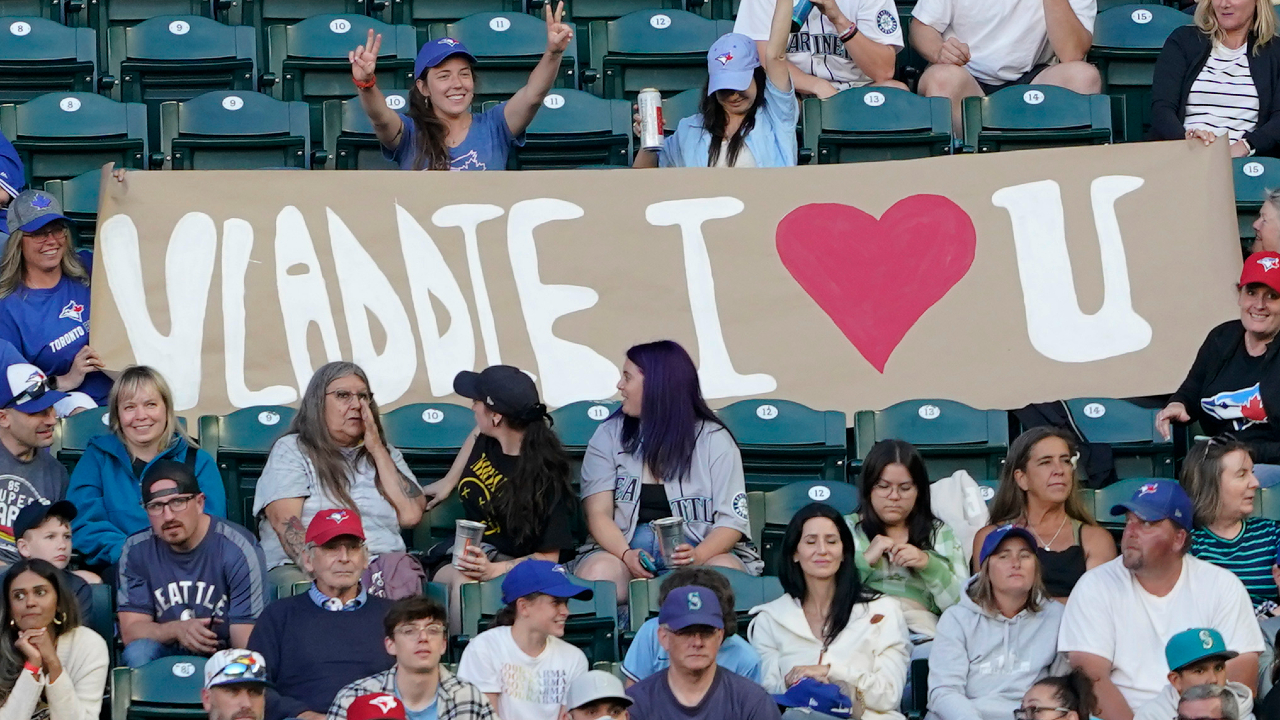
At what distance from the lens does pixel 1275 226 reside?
26.8 feet

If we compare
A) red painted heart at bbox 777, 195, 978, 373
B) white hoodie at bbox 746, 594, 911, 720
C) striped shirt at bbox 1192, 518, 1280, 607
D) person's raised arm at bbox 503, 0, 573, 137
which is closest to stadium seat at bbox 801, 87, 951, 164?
red painted heart at bbox 777, 195, 978, 373

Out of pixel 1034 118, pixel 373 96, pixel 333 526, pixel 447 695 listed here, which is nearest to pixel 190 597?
pixel 333 526

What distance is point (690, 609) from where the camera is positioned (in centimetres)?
611

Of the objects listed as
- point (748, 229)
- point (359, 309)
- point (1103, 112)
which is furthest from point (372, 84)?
point (1103, 112)

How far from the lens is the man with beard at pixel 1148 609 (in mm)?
6426

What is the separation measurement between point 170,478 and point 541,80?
2.61 m

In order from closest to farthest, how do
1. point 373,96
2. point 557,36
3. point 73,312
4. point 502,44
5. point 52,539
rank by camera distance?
point 52,539 → point 73,312 → point 373,96 → point 557,36 → point 502,44

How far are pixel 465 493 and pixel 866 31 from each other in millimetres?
3256

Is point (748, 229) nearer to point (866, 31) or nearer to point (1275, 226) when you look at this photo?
point (866, 31)

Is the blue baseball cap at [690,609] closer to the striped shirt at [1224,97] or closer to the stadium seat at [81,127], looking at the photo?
the stadium seat at [81,127]

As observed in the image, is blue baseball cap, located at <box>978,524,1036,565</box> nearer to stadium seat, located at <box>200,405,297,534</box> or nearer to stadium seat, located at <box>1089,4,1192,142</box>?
stadium seat, located at <box>200,405,297,534</box>

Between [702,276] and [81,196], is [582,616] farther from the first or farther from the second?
[81,196]

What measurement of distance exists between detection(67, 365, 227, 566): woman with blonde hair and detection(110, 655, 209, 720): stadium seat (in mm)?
824

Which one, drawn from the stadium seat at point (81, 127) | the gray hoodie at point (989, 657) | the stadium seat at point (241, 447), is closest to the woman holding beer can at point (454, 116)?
the stadium seat at point (81, 127)
